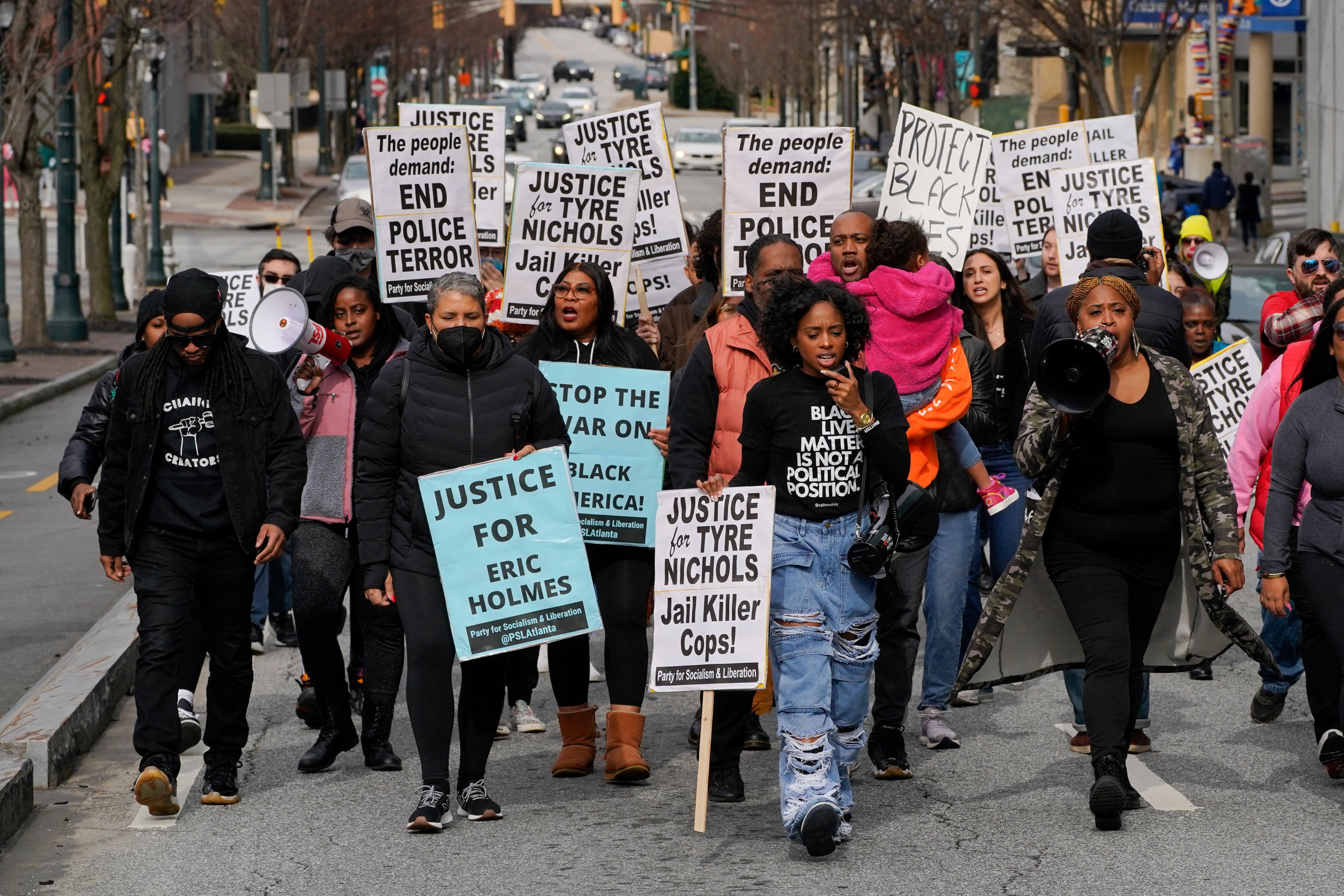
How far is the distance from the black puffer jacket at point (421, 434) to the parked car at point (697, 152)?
54.0 meters

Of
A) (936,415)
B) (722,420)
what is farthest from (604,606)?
(936,415)

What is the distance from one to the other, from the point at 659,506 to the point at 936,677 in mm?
1778

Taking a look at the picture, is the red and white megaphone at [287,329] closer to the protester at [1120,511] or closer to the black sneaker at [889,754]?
the black sneaker at [889,754]

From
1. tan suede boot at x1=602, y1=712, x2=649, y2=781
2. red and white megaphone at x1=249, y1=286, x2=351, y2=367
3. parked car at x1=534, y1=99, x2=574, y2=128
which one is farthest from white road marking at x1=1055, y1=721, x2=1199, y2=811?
parked car at x1=534, y1=99, x2=574, y2=128

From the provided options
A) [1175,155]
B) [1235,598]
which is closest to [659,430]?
[1235,598]

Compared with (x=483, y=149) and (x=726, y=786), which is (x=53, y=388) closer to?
(x=483, y=149)

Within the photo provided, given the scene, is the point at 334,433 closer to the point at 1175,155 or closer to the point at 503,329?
the point at 503,329

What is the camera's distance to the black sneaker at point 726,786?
6938 mm

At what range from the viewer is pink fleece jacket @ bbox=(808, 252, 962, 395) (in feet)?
23.4

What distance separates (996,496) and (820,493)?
1.60 meters

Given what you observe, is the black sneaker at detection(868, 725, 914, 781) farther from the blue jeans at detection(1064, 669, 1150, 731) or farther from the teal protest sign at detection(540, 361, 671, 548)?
the teal protest sign at detection(540, 361, 671, 548)

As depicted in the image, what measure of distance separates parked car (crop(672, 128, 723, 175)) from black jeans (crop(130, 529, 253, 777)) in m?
53.9

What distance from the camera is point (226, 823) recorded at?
265 inches

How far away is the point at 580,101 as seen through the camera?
8919 centimetres
